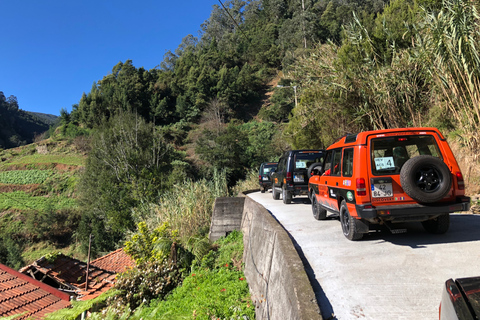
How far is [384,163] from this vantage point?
5.68 meters

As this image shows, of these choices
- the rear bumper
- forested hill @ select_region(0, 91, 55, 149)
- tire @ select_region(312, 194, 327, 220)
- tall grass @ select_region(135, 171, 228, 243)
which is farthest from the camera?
forested hill @ select_region(0, 91, 55, 149)

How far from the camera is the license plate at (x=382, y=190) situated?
217 inches

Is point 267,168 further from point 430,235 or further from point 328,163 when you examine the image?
point 430,235

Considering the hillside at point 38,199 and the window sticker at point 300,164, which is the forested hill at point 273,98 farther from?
the hillside at point 38,199

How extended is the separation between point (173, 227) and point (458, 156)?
997cm

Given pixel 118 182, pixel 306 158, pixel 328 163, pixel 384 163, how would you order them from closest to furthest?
1. pixel 384 163
2. pixel 328 163
3. pixel 306 158
4. pixel 118 182

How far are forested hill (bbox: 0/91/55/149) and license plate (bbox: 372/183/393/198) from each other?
10081 centimetres

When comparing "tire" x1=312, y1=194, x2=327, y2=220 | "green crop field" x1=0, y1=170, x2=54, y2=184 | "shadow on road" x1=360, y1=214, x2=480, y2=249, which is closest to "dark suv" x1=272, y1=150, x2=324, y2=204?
"tire" x1=312, y1=194, x2=327, y2=220

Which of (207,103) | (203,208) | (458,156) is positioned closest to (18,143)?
(207,103)

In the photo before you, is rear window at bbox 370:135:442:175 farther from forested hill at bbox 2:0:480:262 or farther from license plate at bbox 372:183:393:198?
forested hill at bbox 2:0:480:262

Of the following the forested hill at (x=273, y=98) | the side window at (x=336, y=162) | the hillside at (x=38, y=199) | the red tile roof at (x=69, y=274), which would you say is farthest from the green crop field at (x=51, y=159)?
the side window at (x=336, y=162)

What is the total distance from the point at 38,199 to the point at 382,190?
5482 cm

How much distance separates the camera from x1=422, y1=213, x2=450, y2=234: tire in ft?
20.2

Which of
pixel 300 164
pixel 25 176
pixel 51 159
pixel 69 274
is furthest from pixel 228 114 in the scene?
pixel 300 164
